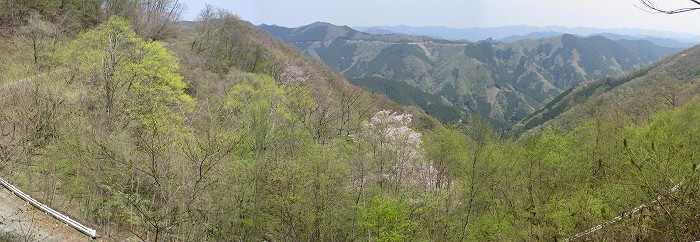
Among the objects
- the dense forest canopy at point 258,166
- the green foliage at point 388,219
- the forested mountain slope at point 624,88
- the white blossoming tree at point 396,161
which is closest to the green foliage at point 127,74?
the dense forest canopy at point 258,166

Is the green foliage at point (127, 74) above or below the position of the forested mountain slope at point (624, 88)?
above

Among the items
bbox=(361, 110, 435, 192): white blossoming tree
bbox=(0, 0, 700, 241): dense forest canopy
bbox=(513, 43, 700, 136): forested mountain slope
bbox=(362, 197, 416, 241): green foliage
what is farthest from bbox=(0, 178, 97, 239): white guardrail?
bbox=(513, 43, 700, 136): forested mountain slope

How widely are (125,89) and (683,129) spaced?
124 feet

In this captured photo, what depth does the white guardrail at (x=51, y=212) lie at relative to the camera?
1830 centimetres

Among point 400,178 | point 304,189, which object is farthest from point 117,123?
point 400,178

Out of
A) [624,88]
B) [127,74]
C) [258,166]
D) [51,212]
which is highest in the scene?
[127,74]

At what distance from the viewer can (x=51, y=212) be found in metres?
18.6

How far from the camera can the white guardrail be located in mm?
18297

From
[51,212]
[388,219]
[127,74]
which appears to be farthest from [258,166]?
[127,74]

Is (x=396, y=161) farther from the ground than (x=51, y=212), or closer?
closer

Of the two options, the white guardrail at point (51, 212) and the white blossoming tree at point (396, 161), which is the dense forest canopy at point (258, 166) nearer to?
the white blossoming tree at point (396, 161)

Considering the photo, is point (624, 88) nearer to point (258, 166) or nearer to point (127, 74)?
point (258, 166)

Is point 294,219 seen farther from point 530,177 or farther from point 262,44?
point 262,44

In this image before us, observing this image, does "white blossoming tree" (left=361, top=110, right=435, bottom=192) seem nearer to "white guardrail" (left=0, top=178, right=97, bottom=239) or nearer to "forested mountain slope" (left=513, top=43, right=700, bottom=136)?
"white guardrail" (left=0, top=178, right=97, bottom=239)
